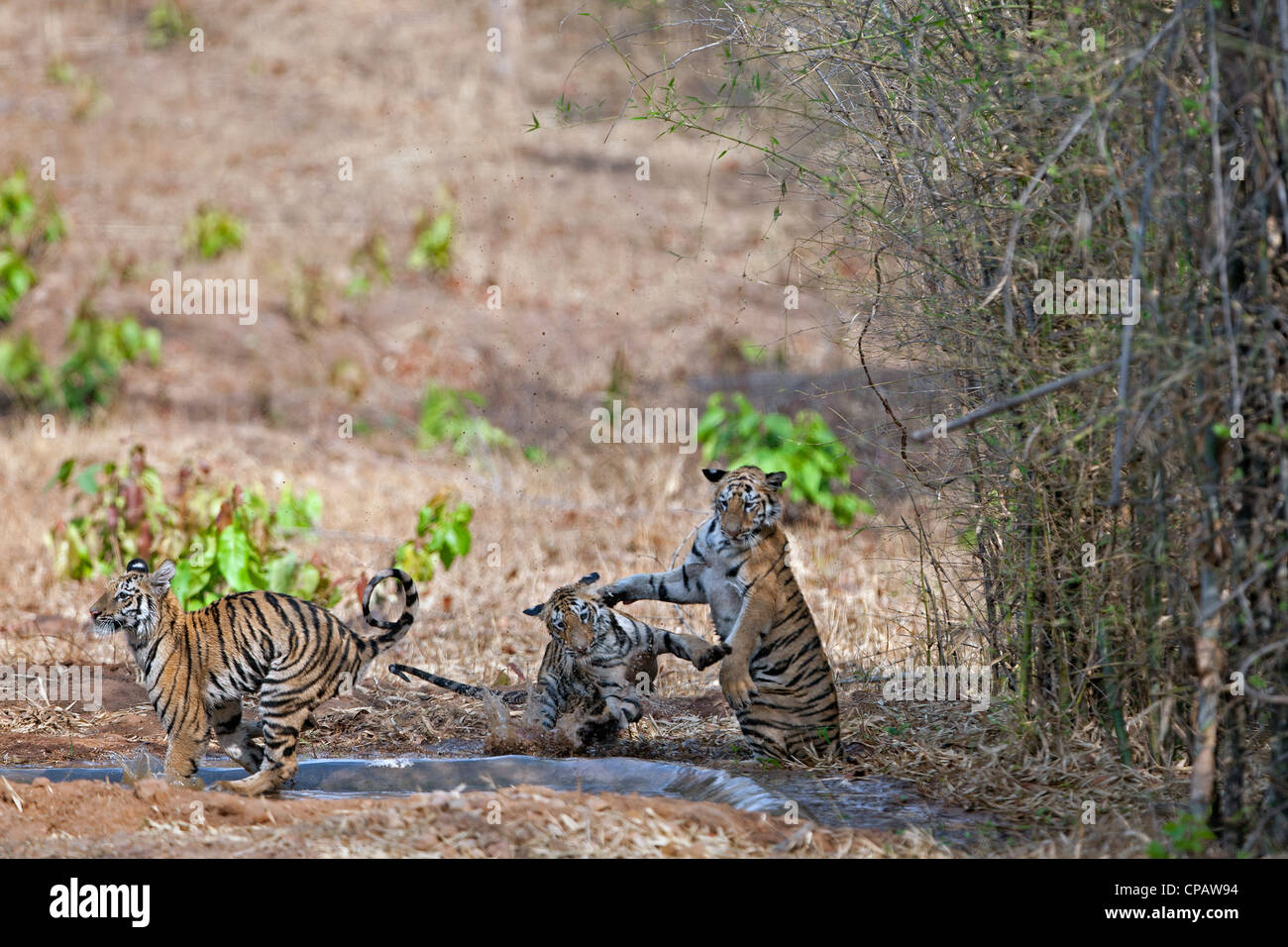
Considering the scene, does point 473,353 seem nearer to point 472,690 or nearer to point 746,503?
point 472,690

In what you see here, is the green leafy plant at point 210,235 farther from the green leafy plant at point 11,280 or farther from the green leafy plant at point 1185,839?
the green leafy plant at point 1185,839

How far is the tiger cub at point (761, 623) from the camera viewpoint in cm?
579

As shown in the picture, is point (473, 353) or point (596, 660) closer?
point (596, 660)

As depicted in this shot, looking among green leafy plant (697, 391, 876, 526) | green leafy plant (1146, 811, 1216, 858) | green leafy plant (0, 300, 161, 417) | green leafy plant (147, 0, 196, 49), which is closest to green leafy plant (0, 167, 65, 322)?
green leafy plant (0, 300, 161, 417)

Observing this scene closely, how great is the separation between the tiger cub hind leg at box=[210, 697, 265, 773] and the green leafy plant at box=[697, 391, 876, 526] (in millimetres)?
4605

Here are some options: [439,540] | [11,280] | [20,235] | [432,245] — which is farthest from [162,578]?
[432,245]

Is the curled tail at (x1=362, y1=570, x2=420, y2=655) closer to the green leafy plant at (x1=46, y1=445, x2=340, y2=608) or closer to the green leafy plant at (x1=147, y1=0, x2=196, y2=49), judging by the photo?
the green leafy plant at (x1=46, y1=445, x2=340, y2=608)

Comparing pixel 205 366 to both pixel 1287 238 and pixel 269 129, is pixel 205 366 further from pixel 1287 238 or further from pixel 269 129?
pixel 1287 238

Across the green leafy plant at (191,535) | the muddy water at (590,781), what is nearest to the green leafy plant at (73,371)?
the green leafy plant at (191,535)

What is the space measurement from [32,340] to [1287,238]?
14604mm

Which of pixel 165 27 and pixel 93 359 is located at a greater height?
pixel 165 27

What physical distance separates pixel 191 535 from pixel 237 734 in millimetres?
3774

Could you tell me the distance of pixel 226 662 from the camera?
557cm

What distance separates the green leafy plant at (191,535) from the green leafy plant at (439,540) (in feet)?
1.86
